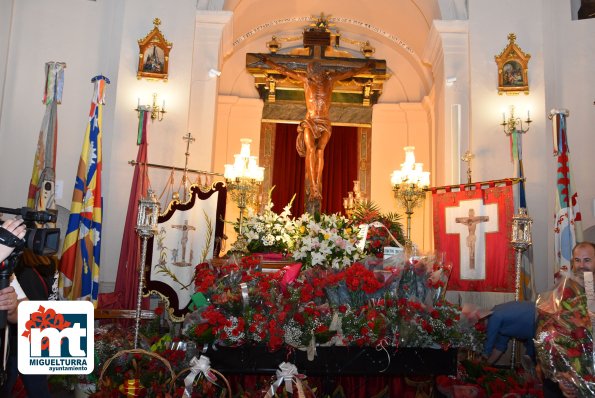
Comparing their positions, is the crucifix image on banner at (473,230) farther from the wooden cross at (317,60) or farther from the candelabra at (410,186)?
the wooden cross at (317,60)

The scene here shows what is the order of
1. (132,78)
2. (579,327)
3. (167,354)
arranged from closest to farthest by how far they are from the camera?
1. (579,327)
2. (167,354)
3. (132,78)

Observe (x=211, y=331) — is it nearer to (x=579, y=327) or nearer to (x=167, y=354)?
(x=167, y=354)

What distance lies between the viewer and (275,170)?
40.9ft

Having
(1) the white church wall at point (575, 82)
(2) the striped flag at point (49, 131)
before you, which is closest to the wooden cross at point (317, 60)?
(1) the white church wall at point (575, 82)

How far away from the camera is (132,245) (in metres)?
7.52

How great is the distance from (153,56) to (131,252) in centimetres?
322

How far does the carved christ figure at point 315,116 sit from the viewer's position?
9.89 meters

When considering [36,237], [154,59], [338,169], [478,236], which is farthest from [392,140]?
[36,237]

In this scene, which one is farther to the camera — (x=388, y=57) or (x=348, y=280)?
(x=388, y=57)

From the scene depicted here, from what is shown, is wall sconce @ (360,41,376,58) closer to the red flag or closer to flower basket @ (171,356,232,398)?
the red flag

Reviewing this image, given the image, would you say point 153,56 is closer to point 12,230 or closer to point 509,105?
point 509,105

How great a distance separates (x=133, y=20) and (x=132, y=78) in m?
0.95

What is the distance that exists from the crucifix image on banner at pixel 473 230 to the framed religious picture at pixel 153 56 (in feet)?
15.3

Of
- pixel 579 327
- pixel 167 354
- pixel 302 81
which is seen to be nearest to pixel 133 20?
pixel 302 81
